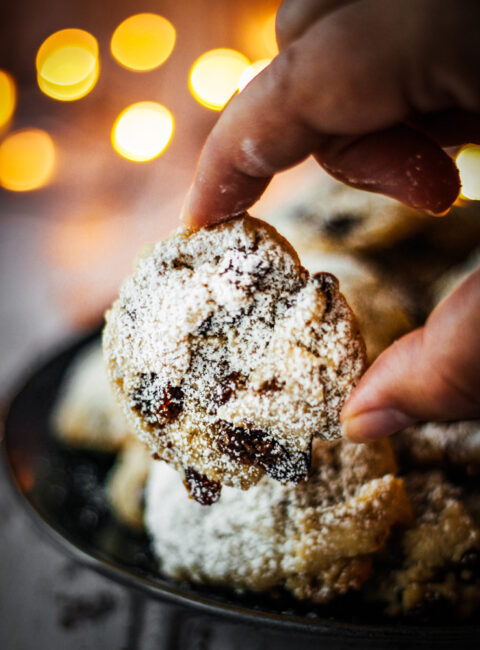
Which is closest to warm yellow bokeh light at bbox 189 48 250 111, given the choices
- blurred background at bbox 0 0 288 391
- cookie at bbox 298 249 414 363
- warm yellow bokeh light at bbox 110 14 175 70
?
blurred background at bbox 0 0 288 391

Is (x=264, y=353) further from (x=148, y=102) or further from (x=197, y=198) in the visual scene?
(x=148, y=102)

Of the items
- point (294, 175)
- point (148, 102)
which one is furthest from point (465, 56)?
point (148, 102)

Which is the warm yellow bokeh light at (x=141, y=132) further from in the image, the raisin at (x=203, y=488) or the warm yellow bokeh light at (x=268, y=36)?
the raisin at (x=203, y=488)

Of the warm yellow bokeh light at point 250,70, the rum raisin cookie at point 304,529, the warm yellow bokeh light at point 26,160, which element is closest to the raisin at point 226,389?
the rum raisin cookie at point 304,529

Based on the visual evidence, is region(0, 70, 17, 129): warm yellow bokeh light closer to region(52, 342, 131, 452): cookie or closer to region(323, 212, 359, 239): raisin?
region(52, 342, 131, 452): cookie

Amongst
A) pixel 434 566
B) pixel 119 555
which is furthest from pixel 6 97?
pixel 434 566

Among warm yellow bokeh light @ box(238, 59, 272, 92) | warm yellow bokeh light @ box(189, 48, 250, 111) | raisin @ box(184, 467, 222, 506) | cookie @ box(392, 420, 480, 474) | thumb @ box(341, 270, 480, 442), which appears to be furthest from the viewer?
warm yellow bokeh light @ box(189, 48, 250, 111)
